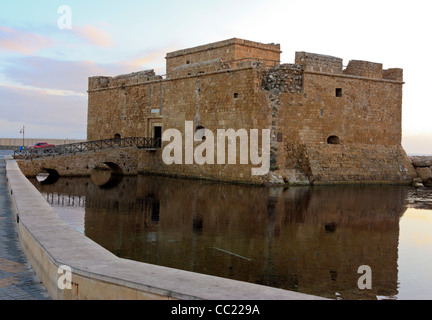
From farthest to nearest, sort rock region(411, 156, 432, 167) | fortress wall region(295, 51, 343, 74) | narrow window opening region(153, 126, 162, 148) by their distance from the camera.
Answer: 1. narrow window opening region(153, 126, 162, 148)
2. rock region(411, 156, 432, 167)
3. fortress wall region(295, 51, 343, 74)

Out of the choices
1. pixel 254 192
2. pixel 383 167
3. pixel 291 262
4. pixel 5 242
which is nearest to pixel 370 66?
pixel 383 167

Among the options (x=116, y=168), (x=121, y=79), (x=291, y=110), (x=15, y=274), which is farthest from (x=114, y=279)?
(x=121, y=79)

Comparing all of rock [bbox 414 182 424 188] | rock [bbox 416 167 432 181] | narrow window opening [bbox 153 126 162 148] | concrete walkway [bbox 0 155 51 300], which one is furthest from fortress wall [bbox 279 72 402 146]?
concrete walkway [bbox 0 155 51 300]

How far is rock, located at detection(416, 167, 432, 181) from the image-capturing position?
2047cm

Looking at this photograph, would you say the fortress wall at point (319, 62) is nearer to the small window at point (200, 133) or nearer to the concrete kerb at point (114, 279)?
the small window at point (200, 133)

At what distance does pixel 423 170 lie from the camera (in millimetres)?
20828

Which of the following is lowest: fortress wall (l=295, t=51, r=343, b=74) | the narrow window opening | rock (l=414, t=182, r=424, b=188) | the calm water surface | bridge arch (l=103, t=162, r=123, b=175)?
the calm water surface

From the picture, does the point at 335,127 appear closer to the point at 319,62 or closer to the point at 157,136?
the point at 319,62

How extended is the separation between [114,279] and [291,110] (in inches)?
619

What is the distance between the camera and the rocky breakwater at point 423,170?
20252 mm

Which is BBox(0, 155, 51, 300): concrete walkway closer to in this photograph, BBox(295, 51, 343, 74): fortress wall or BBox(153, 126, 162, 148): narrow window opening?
BBox(295, 51, 343, 74): fortress wall

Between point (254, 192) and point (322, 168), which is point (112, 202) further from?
point (322, 168)

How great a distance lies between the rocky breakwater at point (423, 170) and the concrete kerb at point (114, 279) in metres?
18.3

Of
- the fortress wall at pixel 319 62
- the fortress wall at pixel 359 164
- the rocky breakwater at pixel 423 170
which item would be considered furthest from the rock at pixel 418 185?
the fortress wall at pixel 319 62
